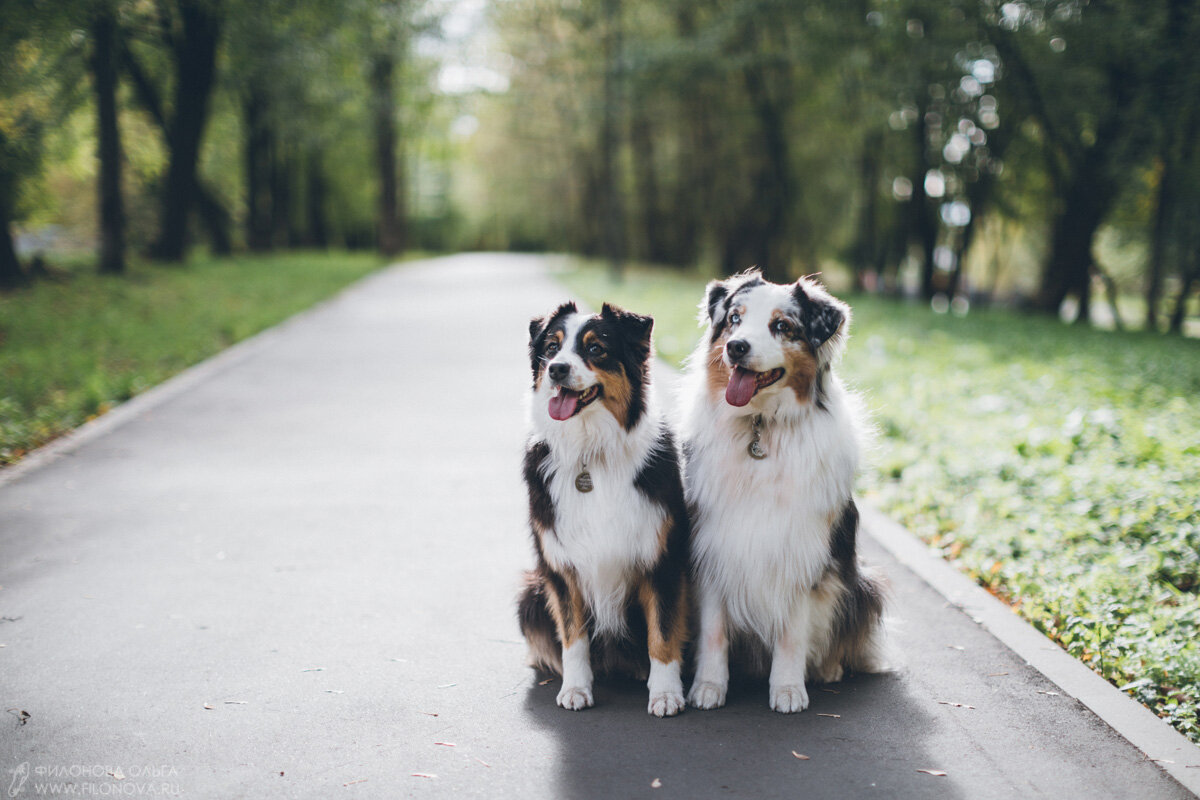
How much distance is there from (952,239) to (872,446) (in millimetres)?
26781

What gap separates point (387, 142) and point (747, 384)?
1429 inches

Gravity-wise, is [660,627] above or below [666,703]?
above

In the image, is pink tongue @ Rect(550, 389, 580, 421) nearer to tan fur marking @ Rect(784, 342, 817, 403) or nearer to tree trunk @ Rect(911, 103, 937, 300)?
tan fur marking @ Rect(784, 342, 817, 403)

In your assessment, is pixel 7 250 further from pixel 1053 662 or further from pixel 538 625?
pixel 1053 662

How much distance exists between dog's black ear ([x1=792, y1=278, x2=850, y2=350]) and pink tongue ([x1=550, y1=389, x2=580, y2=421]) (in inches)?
38.7

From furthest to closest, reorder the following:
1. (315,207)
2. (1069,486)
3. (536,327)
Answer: (315,207) < (1069,486) < (536,327)

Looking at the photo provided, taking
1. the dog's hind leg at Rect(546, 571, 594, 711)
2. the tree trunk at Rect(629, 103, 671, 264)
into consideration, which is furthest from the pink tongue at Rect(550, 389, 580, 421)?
the tree trunk at Rect(629, 103, 671, 264)

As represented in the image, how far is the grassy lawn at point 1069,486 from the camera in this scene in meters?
4.02

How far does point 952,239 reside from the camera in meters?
27.8

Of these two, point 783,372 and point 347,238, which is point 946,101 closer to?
point 783,372

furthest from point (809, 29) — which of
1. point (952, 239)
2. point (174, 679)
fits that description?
point (174, 679)

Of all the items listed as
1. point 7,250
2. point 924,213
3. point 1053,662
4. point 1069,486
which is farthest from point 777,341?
point 924,213

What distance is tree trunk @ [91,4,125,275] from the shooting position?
15992 millimetres

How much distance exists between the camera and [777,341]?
10.9 feet
